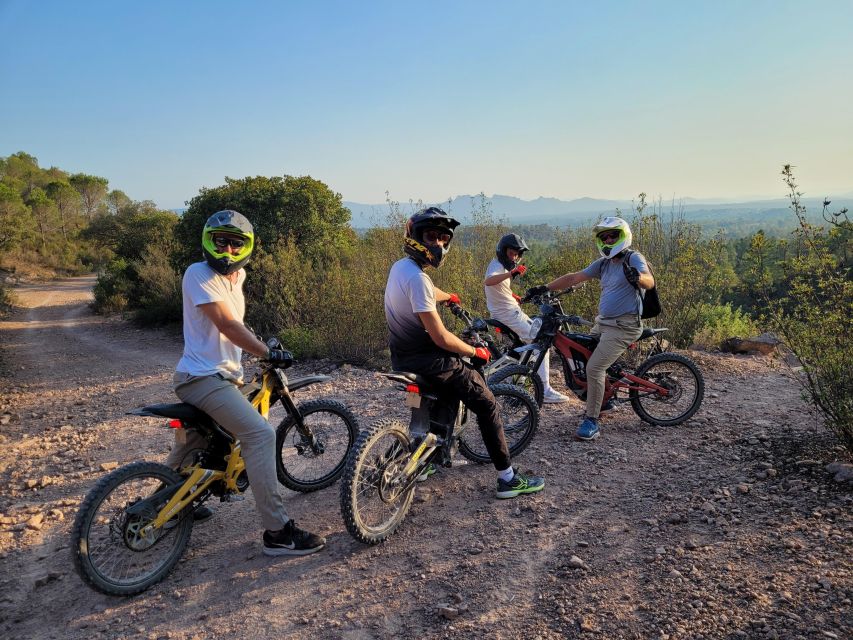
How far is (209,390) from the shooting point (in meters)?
3.39

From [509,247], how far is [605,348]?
173 centimetres

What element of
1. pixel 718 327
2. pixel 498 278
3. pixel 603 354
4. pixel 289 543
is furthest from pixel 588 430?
pixel 718 327

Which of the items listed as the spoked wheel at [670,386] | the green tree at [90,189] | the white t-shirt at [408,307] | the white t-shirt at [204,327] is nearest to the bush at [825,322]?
the spoked wheel at [670,386]

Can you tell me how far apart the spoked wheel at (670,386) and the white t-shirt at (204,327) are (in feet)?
14.2

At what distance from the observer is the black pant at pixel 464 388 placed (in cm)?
378

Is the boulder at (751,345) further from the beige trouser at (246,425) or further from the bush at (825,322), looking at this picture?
the beige trouser at (246,425)

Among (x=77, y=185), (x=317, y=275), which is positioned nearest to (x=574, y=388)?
(x=317, y=275)

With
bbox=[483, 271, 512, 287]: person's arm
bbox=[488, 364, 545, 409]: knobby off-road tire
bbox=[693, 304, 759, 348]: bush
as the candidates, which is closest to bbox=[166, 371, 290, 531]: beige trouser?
bbox=[488, 364, 545, 409]: knobby off-road tire

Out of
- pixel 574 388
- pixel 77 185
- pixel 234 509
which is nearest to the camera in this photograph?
pixel 234 509

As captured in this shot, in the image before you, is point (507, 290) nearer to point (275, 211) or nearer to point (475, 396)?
point (475, 396)

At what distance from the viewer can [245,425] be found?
3426 mm

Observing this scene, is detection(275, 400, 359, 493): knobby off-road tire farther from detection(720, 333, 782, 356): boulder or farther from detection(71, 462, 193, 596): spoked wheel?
detection(720, 333, 782, 356): boulder

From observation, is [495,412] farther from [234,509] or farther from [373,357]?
[373,357]

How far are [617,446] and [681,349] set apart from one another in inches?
183
